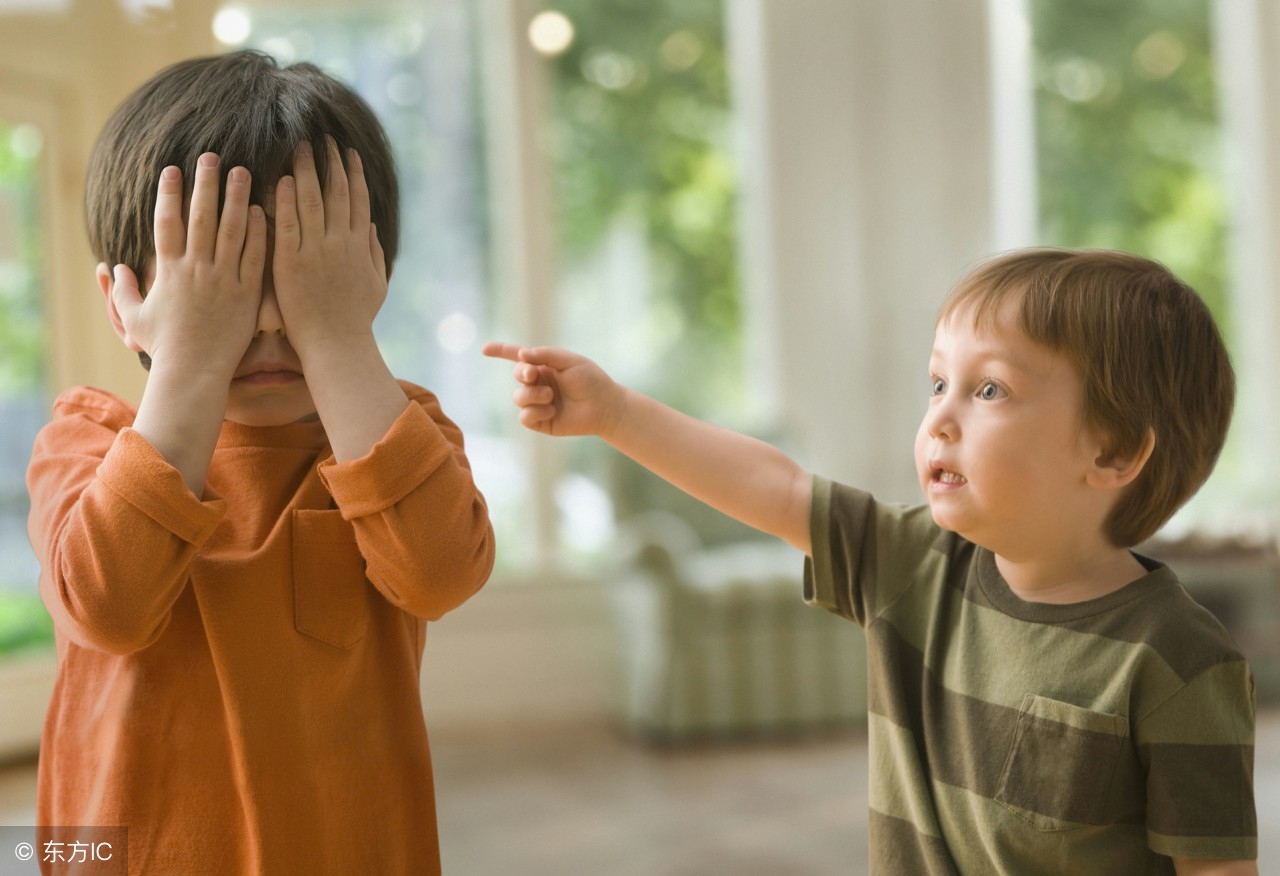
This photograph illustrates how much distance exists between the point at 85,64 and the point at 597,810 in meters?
2.73

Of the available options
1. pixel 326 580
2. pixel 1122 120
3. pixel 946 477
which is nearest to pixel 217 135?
pixel 326 580

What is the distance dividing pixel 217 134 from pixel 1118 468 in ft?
2.42

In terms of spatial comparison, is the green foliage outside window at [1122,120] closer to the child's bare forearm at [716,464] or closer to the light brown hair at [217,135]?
the child's bare forearm at [716,464]

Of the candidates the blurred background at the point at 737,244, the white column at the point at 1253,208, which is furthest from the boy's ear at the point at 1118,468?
the white column at the point at 1253,208

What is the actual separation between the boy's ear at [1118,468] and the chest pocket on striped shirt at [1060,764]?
0.59 ft

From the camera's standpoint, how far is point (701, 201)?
4.80 meters

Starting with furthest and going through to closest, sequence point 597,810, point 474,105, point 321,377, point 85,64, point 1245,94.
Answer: point 1245,94, point 474,105, point 85,64, point 597,810, point 321,377

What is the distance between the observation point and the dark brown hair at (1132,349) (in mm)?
905

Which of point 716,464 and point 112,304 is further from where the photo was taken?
point 716,464

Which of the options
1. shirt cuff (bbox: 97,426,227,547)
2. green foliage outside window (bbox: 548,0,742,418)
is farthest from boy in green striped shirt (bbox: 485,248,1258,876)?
green foliage outside window (bbox: 548,0,742,418)

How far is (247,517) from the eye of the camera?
2.84ft

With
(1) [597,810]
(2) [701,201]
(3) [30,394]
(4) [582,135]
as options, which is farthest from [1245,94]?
(3) [30,394]

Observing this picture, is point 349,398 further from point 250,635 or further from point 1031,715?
point 1031,715

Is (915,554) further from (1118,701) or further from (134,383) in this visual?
(134,383)
